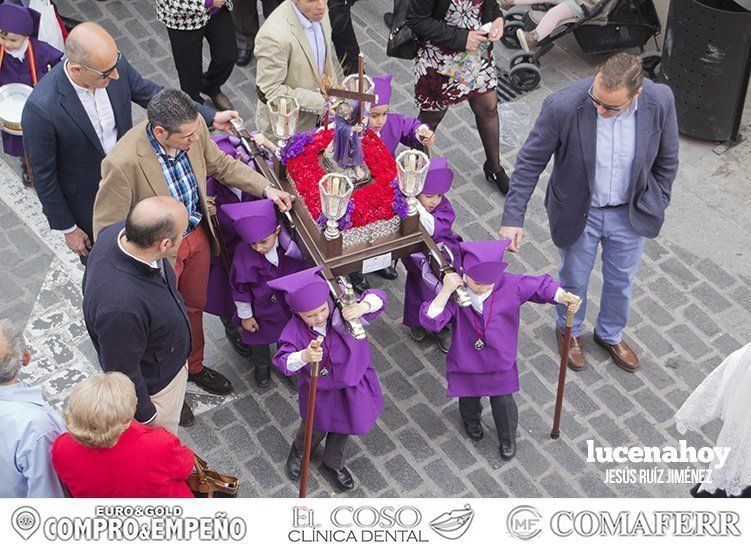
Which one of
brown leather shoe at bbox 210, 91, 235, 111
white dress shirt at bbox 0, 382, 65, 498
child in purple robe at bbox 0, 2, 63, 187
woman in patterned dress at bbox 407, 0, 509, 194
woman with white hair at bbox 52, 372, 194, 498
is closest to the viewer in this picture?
woman with white hair at bbox 52, 372, 194, 498

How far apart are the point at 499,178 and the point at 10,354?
14.0ft

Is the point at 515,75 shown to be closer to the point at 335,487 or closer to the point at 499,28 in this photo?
the point at 499,28

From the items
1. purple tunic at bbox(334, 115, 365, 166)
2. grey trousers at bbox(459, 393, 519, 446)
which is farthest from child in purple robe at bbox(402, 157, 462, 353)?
grey trousers at bbox(459, 393, 519, 446)

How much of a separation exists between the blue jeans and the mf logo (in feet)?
6.80

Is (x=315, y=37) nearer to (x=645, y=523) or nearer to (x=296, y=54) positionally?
(x=296, y=54)

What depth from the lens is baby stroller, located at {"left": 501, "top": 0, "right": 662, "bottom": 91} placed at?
8.68 meters

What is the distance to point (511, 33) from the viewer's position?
915 centimetres

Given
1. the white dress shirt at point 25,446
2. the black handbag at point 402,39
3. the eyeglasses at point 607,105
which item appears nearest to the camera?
the white dress shirt at point 25,446

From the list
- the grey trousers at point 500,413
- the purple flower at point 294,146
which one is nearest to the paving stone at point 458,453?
the grey trousers at point 500,413

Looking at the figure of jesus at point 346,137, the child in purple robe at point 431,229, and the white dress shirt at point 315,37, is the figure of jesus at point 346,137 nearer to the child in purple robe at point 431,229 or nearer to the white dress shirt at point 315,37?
the child in purple robe at point 431,229

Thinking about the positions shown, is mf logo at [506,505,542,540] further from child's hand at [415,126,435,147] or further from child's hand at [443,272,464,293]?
child's hand at [415,126,435,147]

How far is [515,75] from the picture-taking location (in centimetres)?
885

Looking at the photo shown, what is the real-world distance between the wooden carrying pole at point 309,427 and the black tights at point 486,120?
273cm

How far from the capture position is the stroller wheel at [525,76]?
8.76 metres
